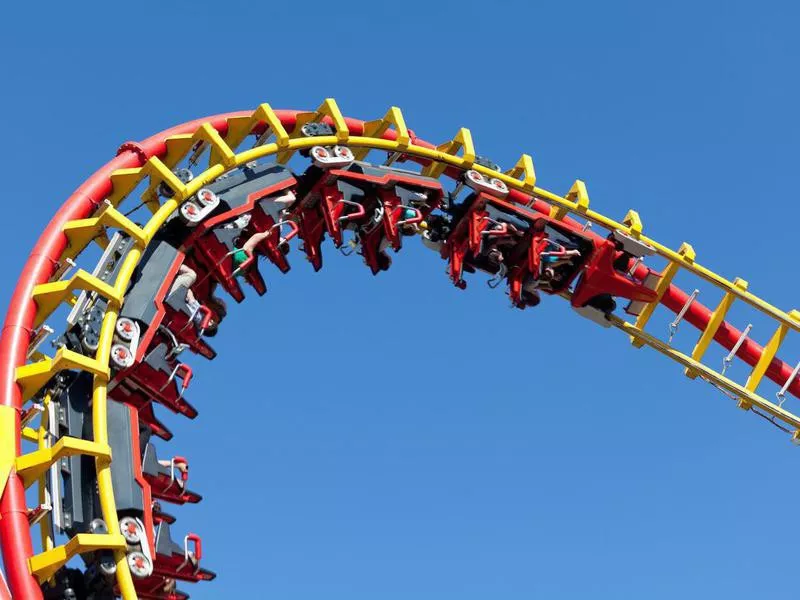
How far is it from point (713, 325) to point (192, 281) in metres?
8.07

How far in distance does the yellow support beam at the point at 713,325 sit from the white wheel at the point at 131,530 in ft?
30.5

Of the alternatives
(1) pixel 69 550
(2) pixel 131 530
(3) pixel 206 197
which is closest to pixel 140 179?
(3) pixel 206 197

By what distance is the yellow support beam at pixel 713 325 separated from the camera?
22000 millimetres

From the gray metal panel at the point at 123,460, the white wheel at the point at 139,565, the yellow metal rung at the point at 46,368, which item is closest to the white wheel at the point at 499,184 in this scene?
the gray metal panel at the point at 123,460

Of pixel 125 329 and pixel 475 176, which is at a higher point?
pixel 475 176

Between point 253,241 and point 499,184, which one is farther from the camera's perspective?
point 499,184

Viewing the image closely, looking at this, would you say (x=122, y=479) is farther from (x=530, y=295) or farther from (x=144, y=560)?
(x=530, y=295)

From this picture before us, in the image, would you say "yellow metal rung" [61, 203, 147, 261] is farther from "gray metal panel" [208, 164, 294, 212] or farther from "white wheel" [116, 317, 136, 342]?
"gray metal panel" [208, 164, 294, 212]

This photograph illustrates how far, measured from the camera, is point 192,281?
17.5m

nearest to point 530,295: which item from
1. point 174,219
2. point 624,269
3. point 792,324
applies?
point 624,269

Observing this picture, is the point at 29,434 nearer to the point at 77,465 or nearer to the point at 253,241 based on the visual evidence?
the point at 77,465

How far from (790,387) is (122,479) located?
11.0 m

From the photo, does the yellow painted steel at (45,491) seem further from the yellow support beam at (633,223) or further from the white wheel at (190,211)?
the yellow support beam at (633,223)

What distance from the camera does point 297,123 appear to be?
63.7 feet
